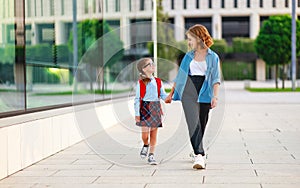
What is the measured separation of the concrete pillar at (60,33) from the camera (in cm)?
1002

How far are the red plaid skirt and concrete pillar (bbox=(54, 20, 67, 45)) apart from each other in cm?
392

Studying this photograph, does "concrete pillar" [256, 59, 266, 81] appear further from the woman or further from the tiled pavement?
the woman

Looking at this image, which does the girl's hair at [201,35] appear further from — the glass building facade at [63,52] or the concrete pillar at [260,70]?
the concrete pillar at [260,70]

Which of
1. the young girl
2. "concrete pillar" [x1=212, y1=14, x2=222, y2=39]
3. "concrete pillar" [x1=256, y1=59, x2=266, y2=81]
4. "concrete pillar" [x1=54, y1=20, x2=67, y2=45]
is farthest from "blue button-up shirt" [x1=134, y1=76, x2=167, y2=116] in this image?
"concrete pillar" [x1=256, y1=59, x2=266, y2=81]

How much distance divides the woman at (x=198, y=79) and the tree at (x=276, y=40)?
2950 cm

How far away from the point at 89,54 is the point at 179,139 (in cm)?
355

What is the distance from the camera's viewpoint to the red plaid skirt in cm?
657

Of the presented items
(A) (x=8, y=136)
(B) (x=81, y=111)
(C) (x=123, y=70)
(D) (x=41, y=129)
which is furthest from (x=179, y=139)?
(C) (x=123, y=70)

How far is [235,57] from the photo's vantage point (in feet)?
236

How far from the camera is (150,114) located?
21.5ft

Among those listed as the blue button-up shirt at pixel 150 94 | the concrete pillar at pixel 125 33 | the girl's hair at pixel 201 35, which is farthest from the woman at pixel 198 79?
the concrete pillar at pixel 125 33

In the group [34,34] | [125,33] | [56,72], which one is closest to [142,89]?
[34,34]

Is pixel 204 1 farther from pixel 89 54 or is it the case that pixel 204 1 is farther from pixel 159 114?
pixel 159 114

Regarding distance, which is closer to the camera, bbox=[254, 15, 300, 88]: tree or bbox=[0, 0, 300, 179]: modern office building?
bbox=[0, 0, 300, 179]: modern office building
